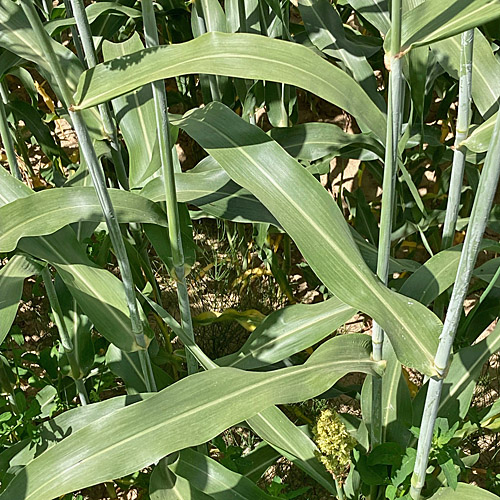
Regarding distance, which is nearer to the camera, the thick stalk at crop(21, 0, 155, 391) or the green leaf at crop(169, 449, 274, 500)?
the thick stalk at crop(21, 0, 155, 391)

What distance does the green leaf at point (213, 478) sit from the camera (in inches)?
42.9

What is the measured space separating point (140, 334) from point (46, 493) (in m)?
0.27

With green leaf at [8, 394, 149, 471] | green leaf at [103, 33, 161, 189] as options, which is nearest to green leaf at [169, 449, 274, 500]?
green leaf at [8, 394, 149, 471]

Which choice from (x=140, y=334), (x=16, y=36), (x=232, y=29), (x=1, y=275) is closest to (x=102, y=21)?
(x=232, y=29)

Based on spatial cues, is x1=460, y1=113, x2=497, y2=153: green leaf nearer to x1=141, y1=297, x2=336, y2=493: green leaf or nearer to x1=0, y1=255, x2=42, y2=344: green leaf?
x1=141, y1=297, x2=336, y2=493: green leaf

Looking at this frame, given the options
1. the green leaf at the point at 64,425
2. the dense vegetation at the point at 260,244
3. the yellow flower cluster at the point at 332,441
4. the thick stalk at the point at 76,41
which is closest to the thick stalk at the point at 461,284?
the dense vegetation at the point at 260,244

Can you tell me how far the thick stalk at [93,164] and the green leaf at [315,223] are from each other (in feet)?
0.56

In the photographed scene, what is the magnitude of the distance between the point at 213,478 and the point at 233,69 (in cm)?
70

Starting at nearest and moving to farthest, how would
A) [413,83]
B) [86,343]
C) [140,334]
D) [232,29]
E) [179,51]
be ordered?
1. [179,51]
2. [140,334]
3. [413,83]
4. [86,343]
5. [232,29]

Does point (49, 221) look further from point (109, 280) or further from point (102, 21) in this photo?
point (102, 21)

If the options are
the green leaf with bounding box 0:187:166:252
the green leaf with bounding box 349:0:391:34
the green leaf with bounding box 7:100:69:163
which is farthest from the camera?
the green leaf with bounding box 7:100:69:163

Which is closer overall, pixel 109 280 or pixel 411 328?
pixel 411 328

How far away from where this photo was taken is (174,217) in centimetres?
92

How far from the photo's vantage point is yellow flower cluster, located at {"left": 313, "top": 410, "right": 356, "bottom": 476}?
894mm
